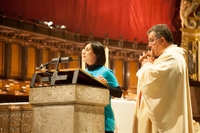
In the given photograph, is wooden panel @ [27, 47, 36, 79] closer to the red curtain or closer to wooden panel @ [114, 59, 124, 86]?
the red curtain

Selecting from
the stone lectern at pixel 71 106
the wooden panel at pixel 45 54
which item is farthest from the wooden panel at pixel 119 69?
the stone lectern at pixel 71 106

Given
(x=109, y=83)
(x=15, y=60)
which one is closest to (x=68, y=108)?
(x=109, y=83)

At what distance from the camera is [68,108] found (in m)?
2.43

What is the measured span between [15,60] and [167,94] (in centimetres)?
707

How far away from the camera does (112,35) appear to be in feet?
38.2

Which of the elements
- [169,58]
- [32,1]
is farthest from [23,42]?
[169,58]

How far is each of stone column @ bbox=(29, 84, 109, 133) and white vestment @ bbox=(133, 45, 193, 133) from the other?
1.72 ft

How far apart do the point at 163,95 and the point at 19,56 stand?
709 cm

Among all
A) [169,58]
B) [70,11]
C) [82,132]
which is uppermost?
[70,11]

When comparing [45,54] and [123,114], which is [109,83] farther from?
[45,54]

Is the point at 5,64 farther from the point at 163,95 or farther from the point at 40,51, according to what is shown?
the point at 163,95

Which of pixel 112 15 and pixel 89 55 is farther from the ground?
pixel 112 15

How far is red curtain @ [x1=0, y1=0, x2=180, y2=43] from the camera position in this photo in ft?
34.9

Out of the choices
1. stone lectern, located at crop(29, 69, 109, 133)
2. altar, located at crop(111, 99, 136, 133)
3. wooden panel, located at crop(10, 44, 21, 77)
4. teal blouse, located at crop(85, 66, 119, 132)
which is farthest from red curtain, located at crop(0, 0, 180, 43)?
stone lectern, located at crop(29, 69, 109, 133)
